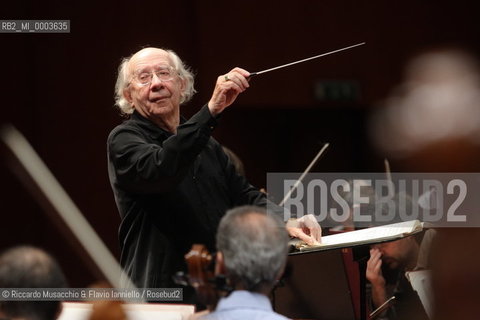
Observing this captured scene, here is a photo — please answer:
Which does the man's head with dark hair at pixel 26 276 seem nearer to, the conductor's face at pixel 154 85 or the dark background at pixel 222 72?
the conductor's face at pixel 154 85

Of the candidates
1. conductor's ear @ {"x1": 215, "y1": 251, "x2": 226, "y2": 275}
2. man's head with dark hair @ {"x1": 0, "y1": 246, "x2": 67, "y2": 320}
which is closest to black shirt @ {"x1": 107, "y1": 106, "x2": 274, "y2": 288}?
conductor's ear @ {"x1": 215, "y1": 251, "x2": 226, "y2": 275}

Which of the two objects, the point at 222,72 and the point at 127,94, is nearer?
the point at 127,94

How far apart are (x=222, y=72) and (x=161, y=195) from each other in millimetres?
2621

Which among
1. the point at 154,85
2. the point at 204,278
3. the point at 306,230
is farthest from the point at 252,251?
the point at 154,85

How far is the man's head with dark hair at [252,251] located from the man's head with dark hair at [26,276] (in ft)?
1.17

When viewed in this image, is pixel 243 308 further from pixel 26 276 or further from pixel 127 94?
pixel 127 94

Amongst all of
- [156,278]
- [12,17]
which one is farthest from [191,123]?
[12,17]

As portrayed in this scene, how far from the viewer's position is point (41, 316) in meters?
1.54

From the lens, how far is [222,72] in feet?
16.3

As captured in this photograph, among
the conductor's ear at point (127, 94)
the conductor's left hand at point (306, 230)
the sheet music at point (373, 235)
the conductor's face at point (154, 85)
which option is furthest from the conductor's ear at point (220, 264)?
the conductor's ear at point (127, 94)

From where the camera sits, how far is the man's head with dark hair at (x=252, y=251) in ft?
5.66

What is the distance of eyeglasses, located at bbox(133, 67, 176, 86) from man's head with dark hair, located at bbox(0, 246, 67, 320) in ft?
3.39

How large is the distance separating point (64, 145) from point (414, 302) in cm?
245

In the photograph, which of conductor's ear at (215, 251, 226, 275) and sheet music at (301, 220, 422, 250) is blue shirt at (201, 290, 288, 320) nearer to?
conductor's ear at (215, 251, 226, 275)
